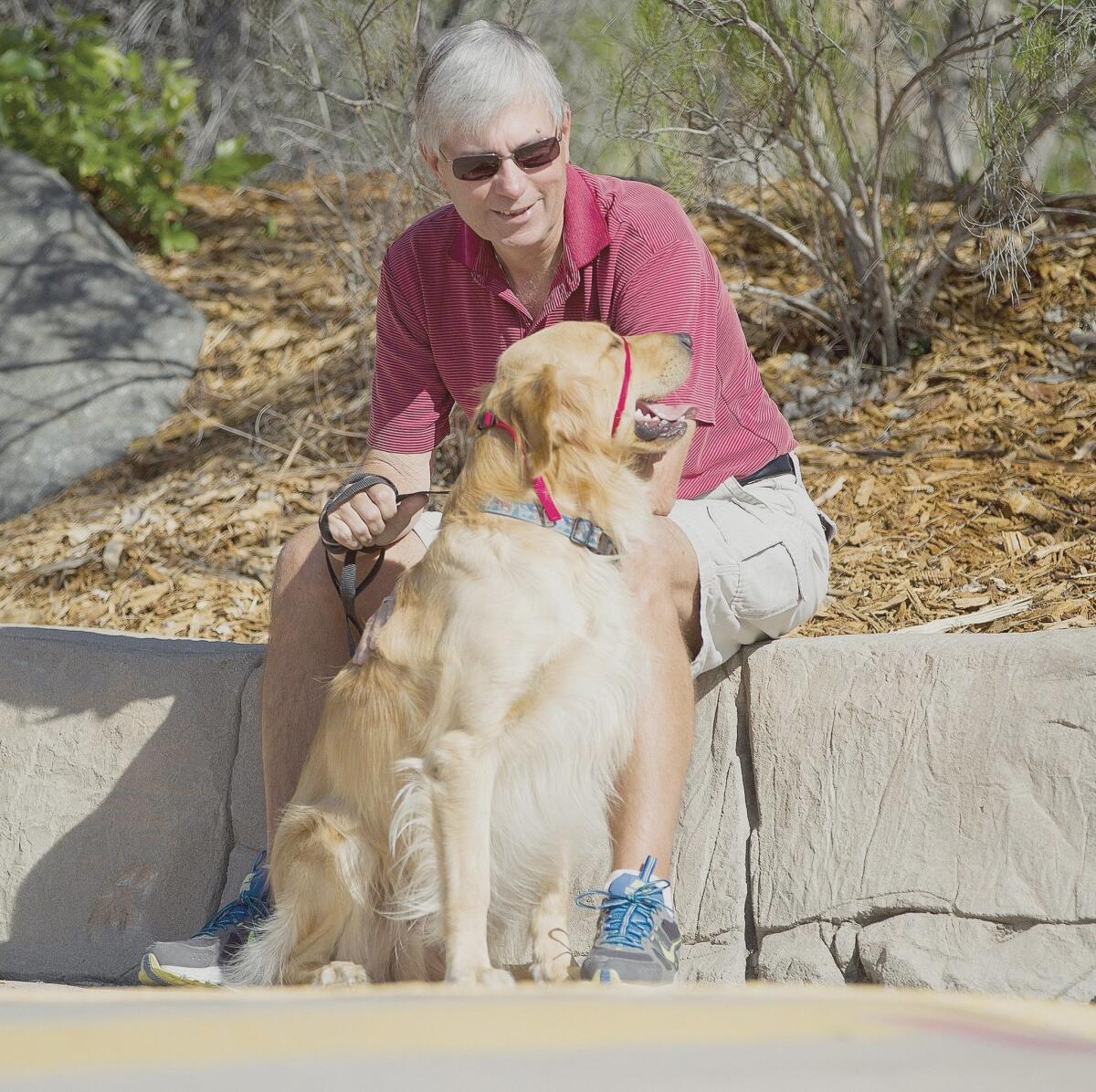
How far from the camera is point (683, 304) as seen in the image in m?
3.06

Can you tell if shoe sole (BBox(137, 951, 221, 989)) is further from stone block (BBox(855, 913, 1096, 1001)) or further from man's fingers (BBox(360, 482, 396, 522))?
stone block (BBox(855, 913, 1096, 1001))

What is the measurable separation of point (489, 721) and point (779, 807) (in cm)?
107

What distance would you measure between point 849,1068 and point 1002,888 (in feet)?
6.20

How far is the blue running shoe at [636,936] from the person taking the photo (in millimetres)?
2459

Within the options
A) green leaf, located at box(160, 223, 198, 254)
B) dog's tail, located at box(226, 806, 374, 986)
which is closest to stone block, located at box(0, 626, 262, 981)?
dog's tail, located at box(226, 806, 374, 986)

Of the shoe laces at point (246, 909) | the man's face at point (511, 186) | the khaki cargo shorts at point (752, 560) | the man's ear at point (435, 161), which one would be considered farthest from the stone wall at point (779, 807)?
the man's ear at point (435, 161)

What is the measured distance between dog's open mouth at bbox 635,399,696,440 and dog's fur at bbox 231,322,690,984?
0.03 metres

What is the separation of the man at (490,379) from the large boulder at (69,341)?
2.98 metres

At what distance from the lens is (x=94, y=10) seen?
27.7 feet

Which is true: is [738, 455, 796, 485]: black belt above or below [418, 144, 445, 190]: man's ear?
below

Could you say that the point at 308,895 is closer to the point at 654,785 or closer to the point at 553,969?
the point at 553,969

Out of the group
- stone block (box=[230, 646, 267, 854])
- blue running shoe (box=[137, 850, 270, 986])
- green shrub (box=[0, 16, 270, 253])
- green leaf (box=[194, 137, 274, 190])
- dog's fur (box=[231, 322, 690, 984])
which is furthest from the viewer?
green leaf (box=[194, 137, 274, 190])

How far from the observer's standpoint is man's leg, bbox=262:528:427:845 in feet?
10.2

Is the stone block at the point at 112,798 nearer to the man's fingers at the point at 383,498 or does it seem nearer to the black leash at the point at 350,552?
the black leash at the point at 350,552
